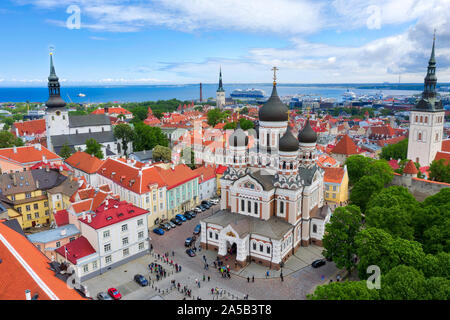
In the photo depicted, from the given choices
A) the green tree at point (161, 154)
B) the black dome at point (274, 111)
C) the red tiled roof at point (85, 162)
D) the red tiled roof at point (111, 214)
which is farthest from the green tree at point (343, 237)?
the green tree at point (161, 154)

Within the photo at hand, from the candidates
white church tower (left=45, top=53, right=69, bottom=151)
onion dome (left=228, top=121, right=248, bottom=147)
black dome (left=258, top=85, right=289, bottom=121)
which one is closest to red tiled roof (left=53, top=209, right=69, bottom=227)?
onion dome (left=228, top=121, right=248, bottom=147)

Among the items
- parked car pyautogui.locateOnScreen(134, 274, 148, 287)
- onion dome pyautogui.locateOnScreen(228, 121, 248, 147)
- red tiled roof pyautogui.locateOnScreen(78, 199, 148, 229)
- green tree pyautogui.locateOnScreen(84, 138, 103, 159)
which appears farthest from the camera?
green tree pyautogui.locateOnScreen(84, 138, 103, 159)

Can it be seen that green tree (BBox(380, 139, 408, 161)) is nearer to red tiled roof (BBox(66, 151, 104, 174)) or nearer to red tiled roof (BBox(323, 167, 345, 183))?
red tiled roof (BBox(323, 167, 345, 183))

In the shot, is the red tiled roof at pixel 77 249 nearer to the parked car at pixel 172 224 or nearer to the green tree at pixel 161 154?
the parked car at pixel 172 224

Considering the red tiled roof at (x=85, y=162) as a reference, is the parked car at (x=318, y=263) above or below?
below

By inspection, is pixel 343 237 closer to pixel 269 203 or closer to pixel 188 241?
pixel 269 203

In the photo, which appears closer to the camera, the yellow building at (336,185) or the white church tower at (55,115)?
the yellow building at (336,185)
